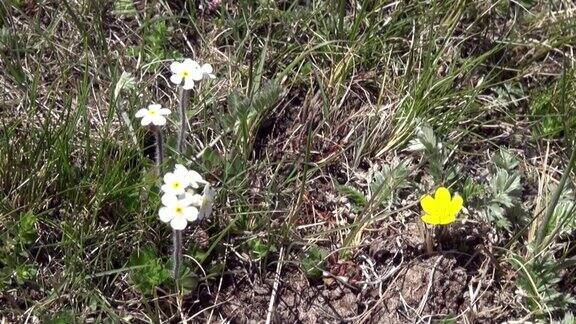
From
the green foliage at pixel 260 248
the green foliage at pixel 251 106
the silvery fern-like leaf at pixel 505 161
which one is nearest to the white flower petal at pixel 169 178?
the green foliage at pixel 260 248

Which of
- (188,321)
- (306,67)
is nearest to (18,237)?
(188,321)

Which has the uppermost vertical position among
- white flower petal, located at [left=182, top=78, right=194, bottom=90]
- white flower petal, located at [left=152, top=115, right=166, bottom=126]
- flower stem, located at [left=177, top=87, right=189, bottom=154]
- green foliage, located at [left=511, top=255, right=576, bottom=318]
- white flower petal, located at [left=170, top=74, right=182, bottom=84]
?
white flower petal, located at [left=170, top=74, right=182, bottom=84]

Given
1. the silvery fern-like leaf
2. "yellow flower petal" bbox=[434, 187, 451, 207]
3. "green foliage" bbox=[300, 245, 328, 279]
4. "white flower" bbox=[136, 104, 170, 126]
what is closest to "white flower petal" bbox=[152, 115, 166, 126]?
"white flower" bbox=[136, 104, 170, 126]

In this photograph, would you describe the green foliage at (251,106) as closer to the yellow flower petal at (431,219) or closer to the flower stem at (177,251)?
the flower stem at (177,251)

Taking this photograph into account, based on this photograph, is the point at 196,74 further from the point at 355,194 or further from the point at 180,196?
the point at 355,194

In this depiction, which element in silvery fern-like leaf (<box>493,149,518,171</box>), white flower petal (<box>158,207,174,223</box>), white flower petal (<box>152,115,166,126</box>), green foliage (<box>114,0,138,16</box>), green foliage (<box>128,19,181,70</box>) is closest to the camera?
A: white flower petal (<box>158,207,174,223</box>)

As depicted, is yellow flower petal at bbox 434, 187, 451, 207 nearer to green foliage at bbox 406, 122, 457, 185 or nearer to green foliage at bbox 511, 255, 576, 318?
green foliage at bbox 406, 122, 457, 185
